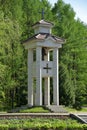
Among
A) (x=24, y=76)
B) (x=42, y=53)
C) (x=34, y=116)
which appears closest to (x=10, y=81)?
(x=24, y=76)

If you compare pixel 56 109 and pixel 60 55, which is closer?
pixel 56 109

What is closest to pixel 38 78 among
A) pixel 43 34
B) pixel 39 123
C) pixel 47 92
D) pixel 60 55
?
pixel 47 92

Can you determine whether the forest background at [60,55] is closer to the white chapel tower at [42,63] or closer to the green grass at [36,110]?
the white chapel tower at [42,63]

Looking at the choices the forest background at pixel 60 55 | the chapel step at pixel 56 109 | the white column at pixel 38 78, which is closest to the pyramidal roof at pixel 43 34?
the white column at pixel 38 78

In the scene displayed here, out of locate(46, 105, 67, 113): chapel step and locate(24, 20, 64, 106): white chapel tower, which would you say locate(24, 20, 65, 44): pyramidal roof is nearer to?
locate(24, 20, 64, 106): white chapel tower

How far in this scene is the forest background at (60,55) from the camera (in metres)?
32.7

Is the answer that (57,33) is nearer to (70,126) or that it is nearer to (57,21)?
(57,21)

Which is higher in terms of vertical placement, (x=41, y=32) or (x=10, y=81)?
(x=41, y=32)

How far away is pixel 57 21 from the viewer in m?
38.5

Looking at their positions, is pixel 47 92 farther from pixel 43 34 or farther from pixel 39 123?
pixel 39 123

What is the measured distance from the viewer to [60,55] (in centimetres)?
3762

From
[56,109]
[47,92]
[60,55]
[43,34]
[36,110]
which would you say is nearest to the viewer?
[36,110]

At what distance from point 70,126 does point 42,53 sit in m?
10.6

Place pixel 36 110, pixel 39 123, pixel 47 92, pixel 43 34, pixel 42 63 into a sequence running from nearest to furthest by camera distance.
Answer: pixel 39 123 → pixel 36 110 → pixel 42 63 → pixel 43 34 → pixel 47 92
